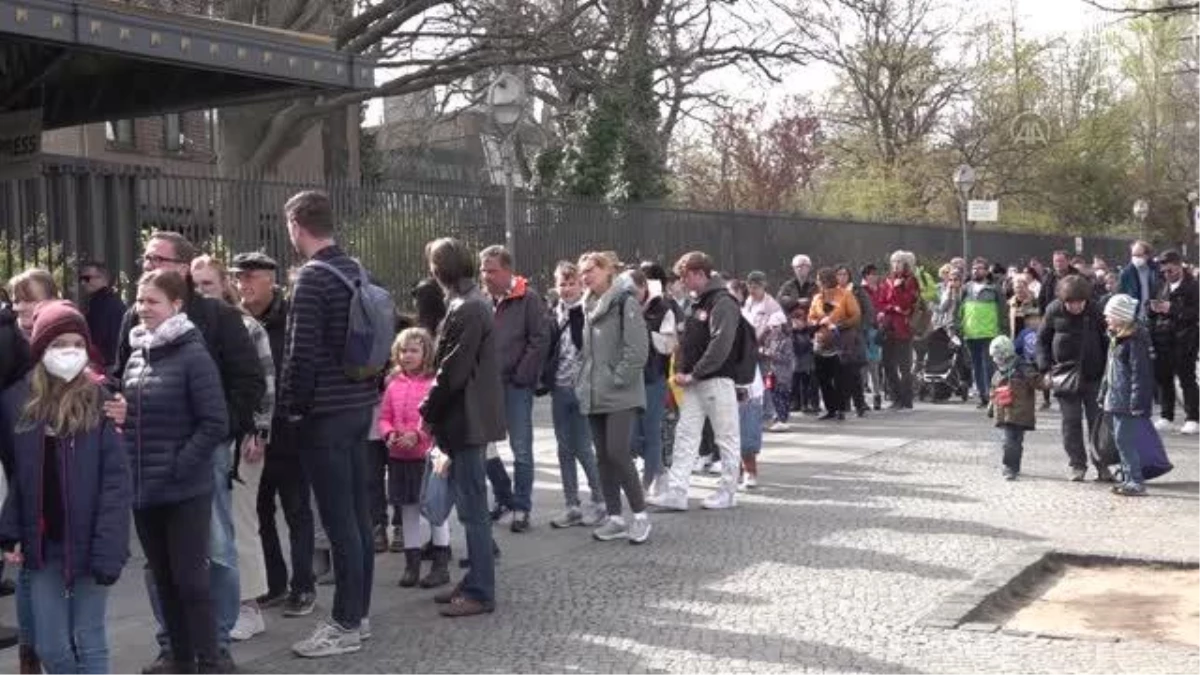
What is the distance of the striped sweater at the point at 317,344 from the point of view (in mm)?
6859

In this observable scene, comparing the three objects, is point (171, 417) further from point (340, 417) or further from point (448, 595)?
point (448, 595)

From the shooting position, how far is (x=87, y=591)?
579 centimetres

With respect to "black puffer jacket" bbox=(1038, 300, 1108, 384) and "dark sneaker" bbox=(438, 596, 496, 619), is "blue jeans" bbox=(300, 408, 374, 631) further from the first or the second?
"black puffer jacket" bbox=(1038, 300, 1108, 384)

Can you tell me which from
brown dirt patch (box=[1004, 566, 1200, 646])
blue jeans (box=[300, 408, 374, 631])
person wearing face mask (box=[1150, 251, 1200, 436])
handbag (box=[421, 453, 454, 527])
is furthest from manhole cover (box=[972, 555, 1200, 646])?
person wearing face mask (box=[1150, 251, 1200, 436])

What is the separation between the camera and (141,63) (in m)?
10.8

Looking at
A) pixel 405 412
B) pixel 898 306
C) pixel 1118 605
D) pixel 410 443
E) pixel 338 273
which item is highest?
pixel 338 273

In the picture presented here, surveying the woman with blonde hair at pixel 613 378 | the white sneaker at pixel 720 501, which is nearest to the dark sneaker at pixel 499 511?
the woman with blonde hair at pixel 613 378

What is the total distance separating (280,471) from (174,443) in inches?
68.6

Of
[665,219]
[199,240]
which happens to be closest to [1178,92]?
[665,219]

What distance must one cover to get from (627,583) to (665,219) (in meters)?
15.3

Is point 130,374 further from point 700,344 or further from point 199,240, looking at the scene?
point 199,240

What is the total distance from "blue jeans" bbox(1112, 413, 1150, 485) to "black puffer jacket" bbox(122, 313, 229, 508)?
775 centimetres

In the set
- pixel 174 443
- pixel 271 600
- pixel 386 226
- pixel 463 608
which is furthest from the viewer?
pixel 386 226

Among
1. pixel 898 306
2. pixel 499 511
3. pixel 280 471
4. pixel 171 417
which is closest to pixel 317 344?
pixel 171 417
